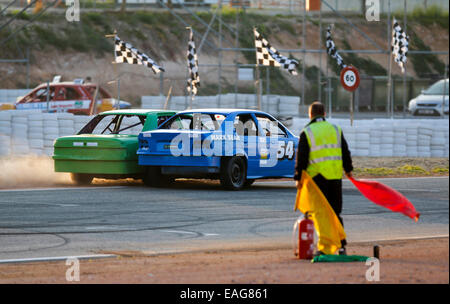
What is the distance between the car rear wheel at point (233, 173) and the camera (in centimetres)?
1593

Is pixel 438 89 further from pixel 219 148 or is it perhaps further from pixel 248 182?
pixel 219 148

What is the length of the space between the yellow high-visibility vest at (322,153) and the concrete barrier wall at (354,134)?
46.3ft

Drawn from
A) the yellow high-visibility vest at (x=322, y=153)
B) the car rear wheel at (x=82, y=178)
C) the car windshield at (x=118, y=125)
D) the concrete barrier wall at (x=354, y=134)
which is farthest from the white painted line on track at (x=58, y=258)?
the concrete barrier wall at (x=354, y=134)

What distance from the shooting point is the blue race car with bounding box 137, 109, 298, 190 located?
1582 centimetres

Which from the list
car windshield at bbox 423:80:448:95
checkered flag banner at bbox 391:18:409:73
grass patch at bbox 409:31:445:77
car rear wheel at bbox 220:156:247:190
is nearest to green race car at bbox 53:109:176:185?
car rear wheel at bbox 220:156:247:190

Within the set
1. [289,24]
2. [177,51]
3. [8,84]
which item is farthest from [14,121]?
[289,24]

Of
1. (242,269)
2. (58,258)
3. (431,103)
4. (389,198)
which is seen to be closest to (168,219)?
(58,258)

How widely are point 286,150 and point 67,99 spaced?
16.7 metres

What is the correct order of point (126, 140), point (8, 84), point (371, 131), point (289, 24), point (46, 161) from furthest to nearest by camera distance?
point (289, 24)
point (8, 84)
point (371, 131)
point (46, 161)
point (126, 140)

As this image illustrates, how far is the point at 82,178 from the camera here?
55.6 feet
